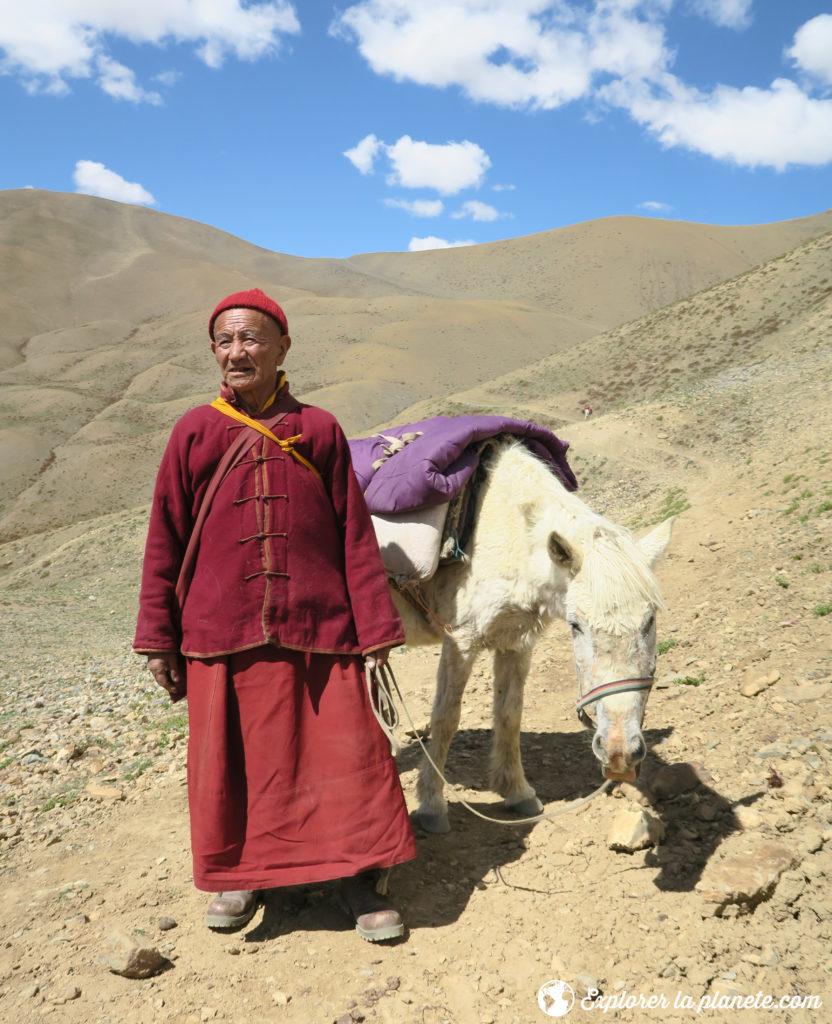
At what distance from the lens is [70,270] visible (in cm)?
8344

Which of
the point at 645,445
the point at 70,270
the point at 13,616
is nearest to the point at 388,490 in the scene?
the point at 13,616

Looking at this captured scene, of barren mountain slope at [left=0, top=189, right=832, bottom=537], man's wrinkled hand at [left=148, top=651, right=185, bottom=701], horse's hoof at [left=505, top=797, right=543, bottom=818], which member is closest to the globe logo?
horse's hoof at [left=505, top=797, right=543, bottom=818]

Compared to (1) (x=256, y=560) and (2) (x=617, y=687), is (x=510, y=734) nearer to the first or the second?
(2) (x=617, y=687)

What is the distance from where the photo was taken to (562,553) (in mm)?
2830

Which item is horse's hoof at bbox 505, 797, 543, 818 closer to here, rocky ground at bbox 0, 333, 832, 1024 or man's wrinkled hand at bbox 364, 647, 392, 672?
rocky ground at bbox 0, 333, 832, 1024

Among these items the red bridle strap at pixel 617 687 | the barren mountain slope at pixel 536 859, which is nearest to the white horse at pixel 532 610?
the red bridle strap at pixel 617 687

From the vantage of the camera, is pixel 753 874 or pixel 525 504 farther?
pixel 525 504


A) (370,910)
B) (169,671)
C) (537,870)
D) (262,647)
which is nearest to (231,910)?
(370,910)

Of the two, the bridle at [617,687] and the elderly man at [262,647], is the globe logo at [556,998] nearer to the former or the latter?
the elderly man at [262,647]

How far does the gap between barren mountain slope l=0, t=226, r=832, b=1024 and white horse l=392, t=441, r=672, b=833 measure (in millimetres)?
495

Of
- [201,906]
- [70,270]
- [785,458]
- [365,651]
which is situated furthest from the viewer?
[70,270]

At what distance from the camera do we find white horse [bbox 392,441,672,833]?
2.62m

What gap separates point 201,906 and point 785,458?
356 inches

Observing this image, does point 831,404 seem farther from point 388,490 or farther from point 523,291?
point 523,291
